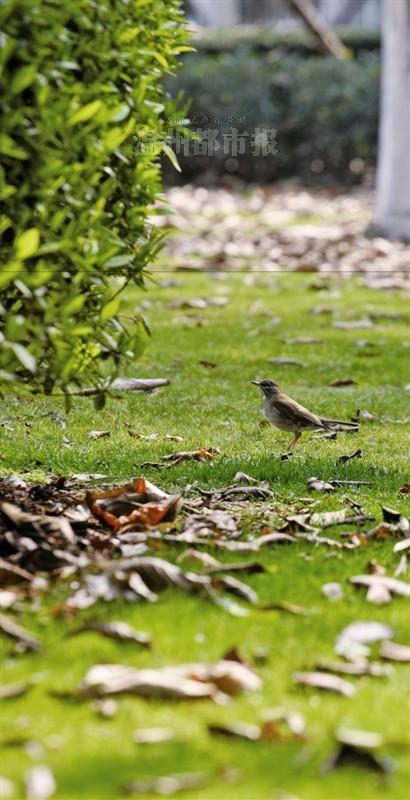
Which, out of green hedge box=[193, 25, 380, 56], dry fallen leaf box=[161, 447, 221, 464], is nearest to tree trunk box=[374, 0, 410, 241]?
green hedge box=[193, 25, 380, 56]

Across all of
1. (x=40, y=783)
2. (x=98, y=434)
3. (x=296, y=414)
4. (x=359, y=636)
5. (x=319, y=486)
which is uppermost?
(x=40, y=783)

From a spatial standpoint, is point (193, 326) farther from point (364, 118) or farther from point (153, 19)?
point (364, 118)

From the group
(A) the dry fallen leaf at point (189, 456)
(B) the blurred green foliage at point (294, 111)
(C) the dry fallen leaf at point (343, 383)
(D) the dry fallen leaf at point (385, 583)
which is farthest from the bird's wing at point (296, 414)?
(B) the blurred green foliage at point (294, 111)

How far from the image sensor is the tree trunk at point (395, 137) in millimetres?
16391

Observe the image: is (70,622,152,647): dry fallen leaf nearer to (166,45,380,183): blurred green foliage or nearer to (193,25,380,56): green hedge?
(166,45,380,183): blurred green foliage

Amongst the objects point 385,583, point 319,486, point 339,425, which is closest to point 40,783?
point 385,583

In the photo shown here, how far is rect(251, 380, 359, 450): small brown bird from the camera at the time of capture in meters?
6.79

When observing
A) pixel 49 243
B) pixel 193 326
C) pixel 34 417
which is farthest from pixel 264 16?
pixel 49 243

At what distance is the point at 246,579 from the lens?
4.76 m

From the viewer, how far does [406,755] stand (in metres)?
3.51

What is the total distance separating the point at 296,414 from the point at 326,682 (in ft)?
9.65

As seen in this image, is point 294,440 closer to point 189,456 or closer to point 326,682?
point 189,456

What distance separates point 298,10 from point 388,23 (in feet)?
26.6

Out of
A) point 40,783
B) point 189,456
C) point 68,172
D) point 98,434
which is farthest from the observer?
point 98,434
